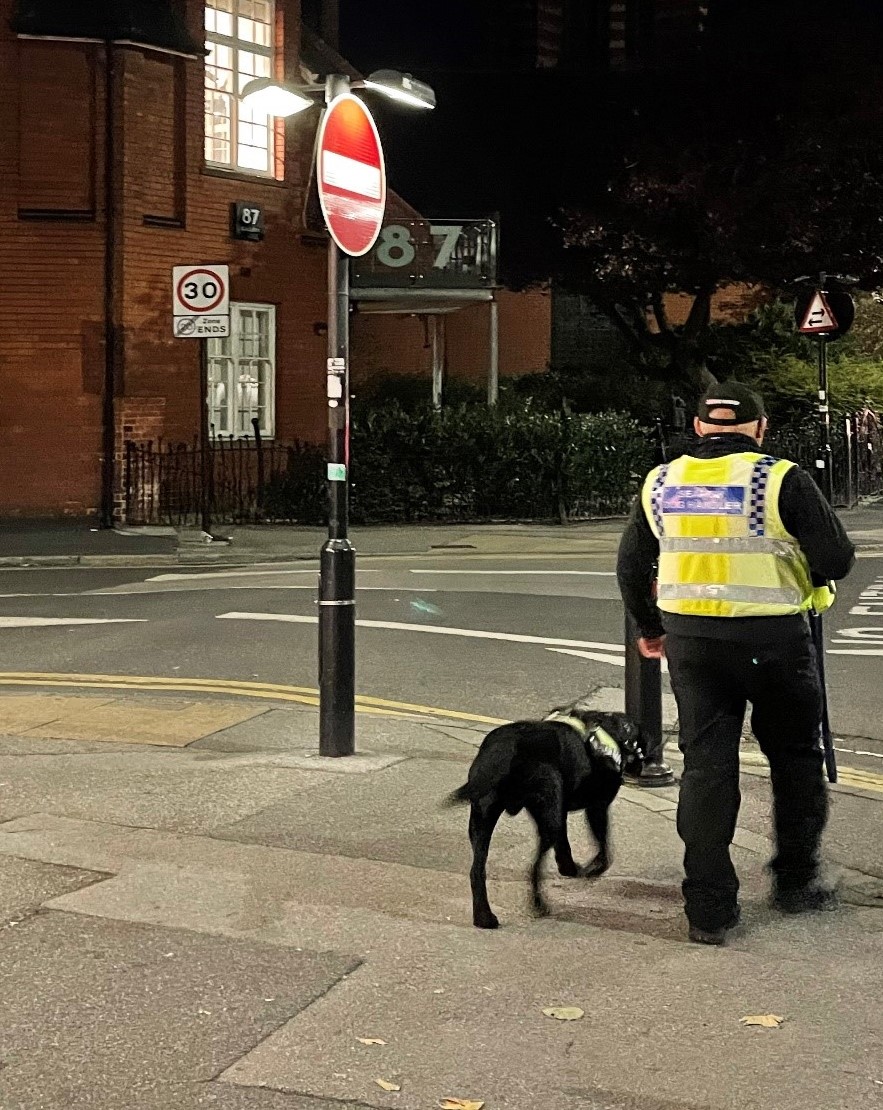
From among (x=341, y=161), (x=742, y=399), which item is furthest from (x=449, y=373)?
(x=742, y=399)

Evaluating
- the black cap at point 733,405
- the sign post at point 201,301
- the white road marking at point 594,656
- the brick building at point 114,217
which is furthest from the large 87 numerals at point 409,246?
the black cap at point 733,405

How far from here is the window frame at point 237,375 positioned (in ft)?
72.2

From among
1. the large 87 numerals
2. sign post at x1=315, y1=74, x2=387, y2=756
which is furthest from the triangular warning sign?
sign post at x1=315, y1=74, x2=387, y2=756

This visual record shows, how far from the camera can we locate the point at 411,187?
33531 millimetres

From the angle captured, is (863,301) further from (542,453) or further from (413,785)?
(413,785)

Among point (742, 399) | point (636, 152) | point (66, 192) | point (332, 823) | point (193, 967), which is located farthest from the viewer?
point (636, 152)

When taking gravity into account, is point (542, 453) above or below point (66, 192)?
below

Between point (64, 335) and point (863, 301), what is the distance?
58.9 feet

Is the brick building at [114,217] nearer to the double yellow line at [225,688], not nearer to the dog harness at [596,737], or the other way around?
the double yellow line at [225,688]

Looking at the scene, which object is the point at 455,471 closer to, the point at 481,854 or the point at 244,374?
the point at 244,374

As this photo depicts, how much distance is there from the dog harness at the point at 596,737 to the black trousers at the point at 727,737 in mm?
348

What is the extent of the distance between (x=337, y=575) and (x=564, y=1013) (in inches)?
132

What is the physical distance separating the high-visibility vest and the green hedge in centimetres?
1539

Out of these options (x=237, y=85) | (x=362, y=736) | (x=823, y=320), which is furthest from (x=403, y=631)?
(x=237, y=85)
